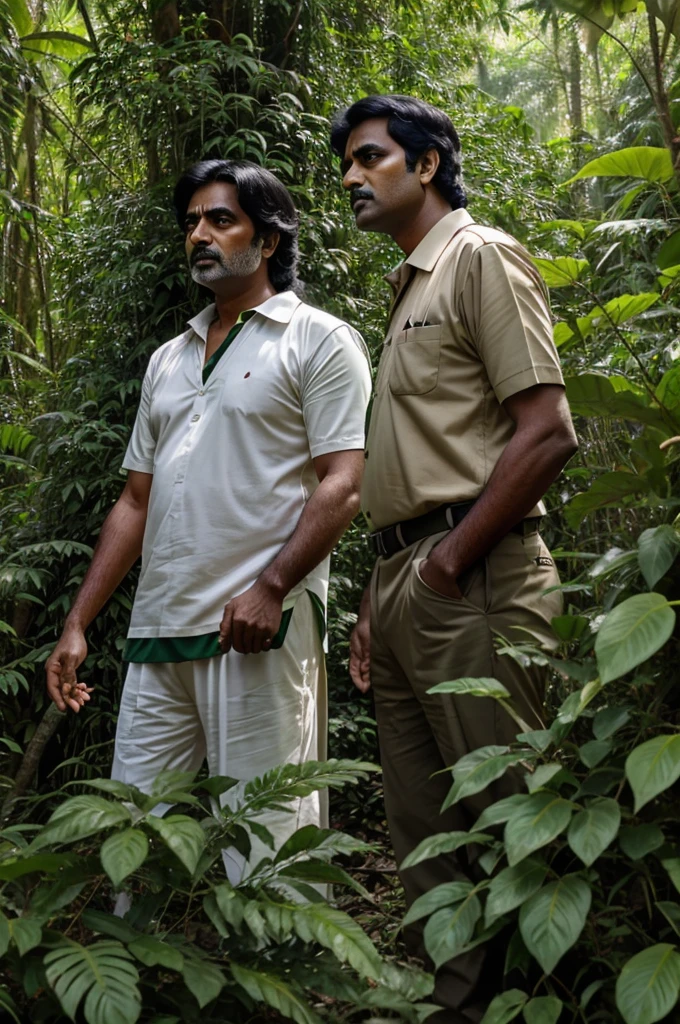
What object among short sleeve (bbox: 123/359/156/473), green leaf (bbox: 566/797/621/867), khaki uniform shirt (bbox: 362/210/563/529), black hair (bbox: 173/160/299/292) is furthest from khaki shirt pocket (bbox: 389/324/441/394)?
green leaf (bbox: 566/797/621/867)

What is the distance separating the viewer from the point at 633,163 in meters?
2.73

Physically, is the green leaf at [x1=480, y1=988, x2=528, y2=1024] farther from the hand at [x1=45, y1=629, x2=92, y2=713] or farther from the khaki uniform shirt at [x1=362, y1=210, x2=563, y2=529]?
the hand at [x1=45, y1=629, x2=92, y2=713]

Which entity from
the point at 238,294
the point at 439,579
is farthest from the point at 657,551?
the point at 238,294

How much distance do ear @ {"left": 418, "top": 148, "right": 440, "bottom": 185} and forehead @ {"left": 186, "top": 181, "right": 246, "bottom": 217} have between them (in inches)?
23.1

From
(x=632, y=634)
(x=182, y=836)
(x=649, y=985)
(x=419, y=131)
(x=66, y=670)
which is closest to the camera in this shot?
(x=649, y=985)

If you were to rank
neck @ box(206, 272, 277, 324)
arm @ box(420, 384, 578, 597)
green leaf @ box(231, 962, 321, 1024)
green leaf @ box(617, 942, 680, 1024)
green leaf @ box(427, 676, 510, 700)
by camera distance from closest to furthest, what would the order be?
green leaf @ box(617, 942, 680, 1024) < green leaf @ box(231, 962, 321, 1024) < green leaf @ box(427, 676, 510, 700) < arm @ box(420, 384, 578, 597) < neck @ box(206, 272, 277, 324)

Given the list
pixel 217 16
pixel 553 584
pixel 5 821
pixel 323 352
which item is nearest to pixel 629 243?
pixel 323 352

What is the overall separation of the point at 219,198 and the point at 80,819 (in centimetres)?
179

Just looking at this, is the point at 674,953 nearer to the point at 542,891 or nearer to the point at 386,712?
the point at 542,891

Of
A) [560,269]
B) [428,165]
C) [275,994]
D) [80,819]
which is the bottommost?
[275,994]

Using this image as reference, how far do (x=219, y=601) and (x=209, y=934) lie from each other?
3.99ft

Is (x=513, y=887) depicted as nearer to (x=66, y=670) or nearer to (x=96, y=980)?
(x=96, y=980)

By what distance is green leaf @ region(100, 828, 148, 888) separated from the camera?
1.86m

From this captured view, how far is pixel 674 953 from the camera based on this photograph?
6.01 ft
